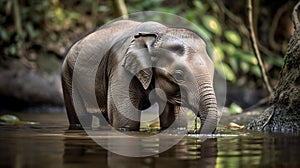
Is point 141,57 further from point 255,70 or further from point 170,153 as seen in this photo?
point 255,70

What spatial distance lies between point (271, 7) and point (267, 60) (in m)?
1.97

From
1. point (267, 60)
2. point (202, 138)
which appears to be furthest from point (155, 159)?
point (267, 60)

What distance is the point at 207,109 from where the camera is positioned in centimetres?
610

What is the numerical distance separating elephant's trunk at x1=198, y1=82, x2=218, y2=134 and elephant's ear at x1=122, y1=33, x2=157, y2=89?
736 millimetres

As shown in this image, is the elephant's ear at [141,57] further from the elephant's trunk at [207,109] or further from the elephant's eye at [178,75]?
the elephant's trunk at [207,109]

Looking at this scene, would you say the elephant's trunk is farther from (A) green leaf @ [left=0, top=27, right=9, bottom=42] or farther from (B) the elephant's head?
(A) green leaf @ [left=0, top=27, right=9, bottom=42]

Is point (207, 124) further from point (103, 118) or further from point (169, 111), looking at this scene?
point (103, 118)

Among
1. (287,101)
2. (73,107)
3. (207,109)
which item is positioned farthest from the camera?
(73,107)

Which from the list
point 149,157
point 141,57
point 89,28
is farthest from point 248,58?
point 149,157

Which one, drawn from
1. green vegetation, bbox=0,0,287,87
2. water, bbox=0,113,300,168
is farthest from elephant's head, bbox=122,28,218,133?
green vegetation, bbox=0,0,287,87

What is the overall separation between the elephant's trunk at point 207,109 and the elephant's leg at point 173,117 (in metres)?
1.01

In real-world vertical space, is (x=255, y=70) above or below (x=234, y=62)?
below

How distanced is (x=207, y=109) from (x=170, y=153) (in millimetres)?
1549

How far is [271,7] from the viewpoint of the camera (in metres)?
16.9
